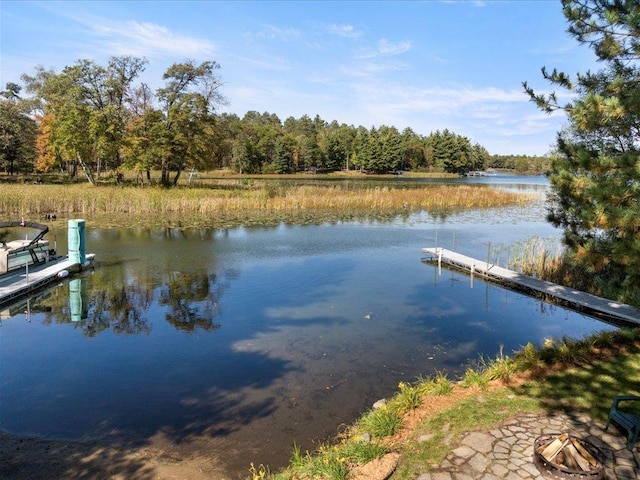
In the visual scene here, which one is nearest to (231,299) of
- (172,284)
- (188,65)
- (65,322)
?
(172,284)

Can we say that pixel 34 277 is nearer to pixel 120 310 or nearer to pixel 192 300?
pixel 120 310

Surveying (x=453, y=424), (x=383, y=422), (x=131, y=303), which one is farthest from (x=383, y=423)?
(x=131, y=303)

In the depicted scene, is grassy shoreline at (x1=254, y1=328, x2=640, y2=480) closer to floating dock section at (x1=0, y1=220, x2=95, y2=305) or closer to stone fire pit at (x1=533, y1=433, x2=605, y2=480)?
stone fire pit at (x1=533, y1=433, x2=605, y2=480)

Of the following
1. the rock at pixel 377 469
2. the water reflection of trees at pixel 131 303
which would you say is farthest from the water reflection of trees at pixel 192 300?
the rock at pixel 377 469

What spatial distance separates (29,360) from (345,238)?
47.9 feet

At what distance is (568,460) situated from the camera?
3.64m

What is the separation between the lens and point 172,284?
1257cm

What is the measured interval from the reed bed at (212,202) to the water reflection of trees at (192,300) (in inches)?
448

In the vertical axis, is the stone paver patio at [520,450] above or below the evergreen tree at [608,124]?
below

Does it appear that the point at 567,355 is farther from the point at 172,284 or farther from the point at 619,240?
the point at 172,284

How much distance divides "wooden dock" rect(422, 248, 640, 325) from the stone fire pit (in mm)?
7132

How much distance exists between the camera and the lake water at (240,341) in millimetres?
5848

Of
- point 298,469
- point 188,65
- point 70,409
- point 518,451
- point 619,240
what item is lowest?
point 70,409

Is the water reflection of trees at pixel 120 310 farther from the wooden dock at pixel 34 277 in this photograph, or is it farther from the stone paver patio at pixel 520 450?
the stone paver patio at pixel 520 450
